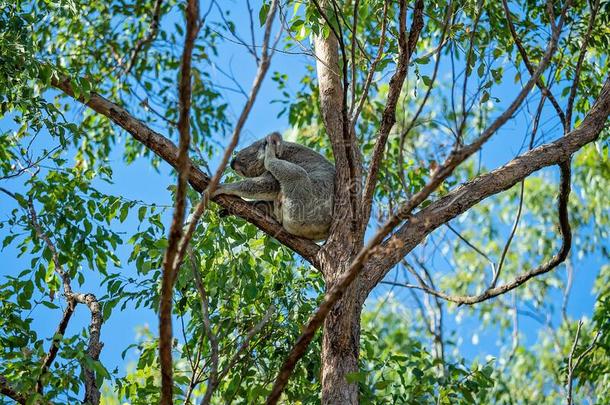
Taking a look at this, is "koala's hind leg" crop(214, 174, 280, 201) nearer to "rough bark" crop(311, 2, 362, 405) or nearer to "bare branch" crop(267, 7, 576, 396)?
"rough bark" crop(311, 2, 362, 405)

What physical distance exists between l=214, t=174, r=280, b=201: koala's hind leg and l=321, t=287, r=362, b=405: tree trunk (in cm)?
134

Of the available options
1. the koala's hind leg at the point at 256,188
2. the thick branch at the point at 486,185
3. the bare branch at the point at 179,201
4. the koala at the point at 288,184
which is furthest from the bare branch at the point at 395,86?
the bare branch at the point at 179,201

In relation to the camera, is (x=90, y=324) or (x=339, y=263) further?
(x=90, y=324)

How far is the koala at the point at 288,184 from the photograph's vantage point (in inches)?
209

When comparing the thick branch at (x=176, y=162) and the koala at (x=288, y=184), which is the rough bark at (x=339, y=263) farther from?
the koala at (x=288, y=184)

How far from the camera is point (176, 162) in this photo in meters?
4.61

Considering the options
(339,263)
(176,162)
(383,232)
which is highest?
(176,162)

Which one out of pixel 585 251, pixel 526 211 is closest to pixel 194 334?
pixel 585 251

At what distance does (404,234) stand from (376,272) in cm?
26

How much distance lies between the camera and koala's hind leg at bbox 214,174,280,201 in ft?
17.2

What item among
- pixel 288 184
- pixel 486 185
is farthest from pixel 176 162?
pixel 486 185

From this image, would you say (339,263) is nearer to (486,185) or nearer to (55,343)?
(486,185)

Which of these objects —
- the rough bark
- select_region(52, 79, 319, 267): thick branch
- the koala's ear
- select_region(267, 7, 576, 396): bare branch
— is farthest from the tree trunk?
the koala's ear

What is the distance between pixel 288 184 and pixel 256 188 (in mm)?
261
